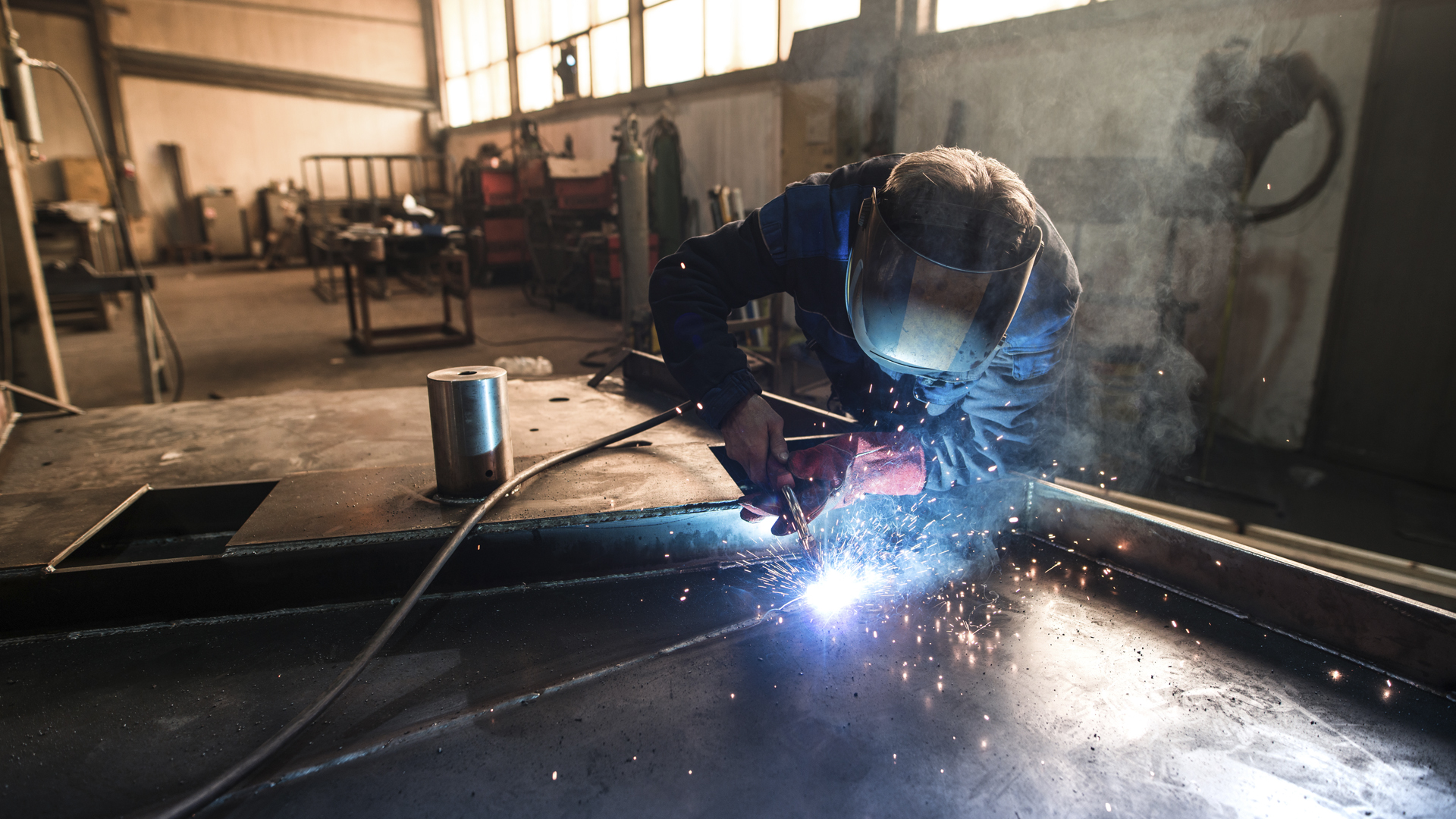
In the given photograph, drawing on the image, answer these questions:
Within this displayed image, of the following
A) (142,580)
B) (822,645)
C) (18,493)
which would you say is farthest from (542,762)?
(18,493)

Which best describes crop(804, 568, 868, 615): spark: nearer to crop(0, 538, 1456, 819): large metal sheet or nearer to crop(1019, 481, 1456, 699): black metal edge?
crop(0, 538, 1456, 819): large metal sheet

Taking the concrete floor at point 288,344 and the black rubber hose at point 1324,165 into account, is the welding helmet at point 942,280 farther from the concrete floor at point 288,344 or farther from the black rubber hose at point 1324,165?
the concrete floor at point 288,344

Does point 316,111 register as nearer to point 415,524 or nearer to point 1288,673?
point 415,524

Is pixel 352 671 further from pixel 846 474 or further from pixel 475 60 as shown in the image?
pixel 475 60

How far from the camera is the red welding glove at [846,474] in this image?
123 cm

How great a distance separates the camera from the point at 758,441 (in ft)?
4.26

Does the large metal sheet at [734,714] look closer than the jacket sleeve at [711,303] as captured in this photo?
Yes

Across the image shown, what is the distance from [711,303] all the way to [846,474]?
1.50ft

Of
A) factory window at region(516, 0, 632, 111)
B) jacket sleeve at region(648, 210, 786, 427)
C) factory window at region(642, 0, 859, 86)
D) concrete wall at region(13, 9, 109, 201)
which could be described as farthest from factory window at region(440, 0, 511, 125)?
jacket sleeve at region(648, 210, 786, 427)

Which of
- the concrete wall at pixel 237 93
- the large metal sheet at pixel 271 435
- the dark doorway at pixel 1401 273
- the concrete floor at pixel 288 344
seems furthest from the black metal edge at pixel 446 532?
the concrete wall at pixel 237 93

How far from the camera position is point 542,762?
2.66ft

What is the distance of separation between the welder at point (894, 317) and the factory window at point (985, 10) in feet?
10.7

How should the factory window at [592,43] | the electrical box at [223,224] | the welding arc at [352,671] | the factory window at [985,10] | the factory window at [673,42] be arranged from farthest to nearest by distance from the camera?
the electrical box at [223,224]
the factory window at [673,42]
the factory window at [592,43]
the factory window at [985,10]
the welding arc at [352,671]

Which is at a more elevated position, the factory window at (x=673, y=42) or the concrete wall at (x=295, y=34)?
the concrete wall at (x=295, y=34)
